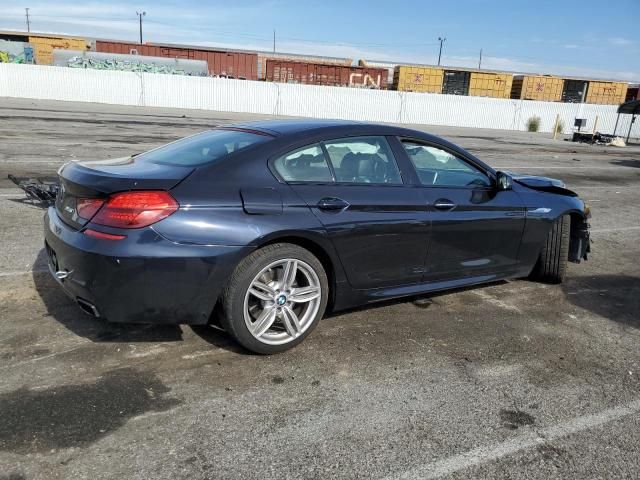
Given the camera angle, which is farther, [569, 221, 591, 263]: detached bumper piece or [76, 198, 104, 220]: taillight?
[569, 221, 591, 263]: detached bumper piece

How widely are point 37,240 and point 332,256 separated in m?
3.68

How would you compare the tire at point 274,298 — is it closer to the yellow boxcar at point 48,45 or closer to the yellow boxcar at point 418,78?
the yellow boxcar at point 418,78

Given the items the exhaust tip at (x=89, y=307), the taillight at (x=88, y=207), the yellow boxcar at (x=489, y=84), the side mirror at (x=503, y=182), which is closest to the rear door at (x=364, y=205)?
the side mirror at (x=503, y=182)

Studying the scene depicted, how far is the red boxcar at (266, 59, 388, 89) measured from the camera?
45719 millimetres

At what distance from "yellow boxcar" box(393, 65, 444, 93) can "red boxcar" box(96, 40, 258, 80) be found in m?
12.9

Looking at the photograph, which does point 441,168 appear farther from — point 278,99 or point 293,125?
point 278,99

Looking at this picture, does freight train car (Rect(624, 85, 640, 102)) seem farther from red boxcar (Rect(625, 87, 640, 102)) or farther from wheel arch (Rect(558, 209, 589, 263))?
wheel arch (Rect(558, 209, 589, 263))

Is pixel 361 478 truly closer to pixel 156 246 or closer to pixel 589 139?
pixel 156 246

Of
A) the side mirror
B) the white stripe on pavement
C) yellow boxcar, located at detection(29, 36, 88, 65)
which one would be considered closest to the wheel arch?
the side mirror

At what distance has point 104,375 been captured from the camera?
326 cm

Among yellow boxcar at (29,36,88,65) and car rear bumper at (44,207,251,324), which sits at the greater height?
yellow boxcar at (29,36,88,65)

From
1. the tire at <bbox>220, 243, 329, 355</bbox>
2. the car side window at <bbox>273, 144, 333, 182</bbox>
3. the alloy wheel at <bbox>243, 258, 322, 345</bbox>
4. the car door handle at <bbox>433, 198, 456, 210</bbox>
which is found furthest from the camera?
the car door handle at <bbox>433, 198, 456, 210</bbox>

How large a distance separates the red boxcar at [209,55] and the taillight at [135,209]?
48.1m

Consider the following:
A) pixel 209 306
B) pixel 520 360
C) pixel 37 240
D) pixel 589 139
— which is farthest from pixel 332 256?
pixel 589 139
